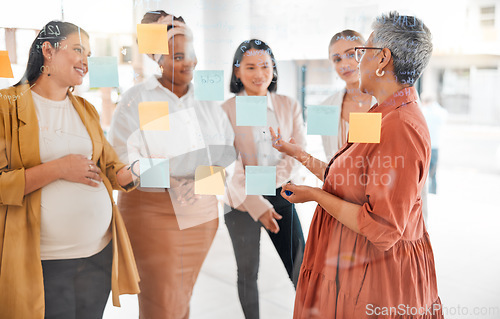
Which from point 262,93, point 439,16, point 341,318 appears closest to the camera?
point 341,318

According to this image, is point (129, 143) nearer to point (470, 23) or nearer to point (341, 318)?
point (341, 318)

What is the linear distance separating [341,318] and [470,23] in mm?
1189

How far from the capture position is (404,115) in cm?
130

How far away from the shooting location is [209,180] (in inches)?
72.0

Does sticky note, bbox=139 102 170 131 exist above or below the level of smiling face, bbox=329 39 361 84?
below

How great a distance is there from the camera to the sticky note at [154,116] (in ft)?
5.98

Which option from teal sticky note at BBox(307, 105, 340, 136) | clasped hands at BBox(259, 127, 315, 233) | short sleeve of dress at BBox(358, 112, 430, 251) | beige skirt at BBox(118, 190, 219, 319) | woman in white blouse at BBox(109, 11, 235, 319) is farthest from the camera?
beige skirt at BBox(118, 190, 219, 319)

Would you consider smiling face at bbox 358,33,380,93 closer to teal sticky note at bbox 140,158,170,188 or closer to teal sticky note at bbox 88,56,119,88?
teal sticky note at bbox 140,158,170,188

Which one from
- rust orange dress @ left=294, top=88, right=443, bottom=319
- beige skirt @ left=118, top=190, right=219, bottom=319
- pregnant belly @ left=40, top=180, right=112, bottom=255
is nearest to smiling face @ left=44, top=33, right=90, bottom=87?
pregnant belly @ left=40, top=180, right=112, bottom=255

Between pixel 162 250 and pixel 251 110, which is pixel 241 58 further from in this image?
pixel 162 250

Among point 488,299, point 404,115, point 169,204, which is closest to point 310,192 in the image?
point 404,115

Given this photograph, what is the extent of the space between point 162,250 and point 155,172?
0.36 metres

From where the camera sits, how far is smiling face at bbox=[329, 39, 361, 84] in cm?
161

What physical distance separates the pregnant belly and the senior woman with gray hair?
857mm
